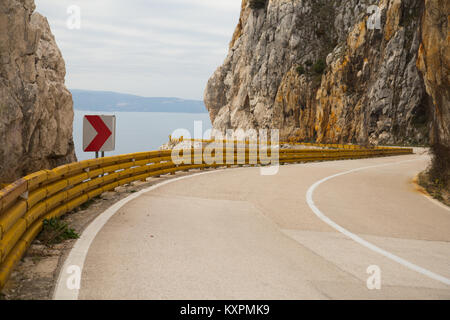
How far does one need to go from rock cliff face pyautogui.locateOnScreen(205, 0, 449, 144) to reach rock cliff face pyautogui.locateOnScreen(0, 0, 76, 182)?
113 ft

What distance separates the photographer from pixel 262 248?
6.27 metres

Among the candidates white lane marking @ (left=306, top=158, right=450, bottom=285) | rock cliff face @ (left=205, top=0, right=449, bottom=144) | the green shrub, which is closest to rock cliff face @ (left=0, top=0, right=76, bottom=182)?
white lane marking @ (left=306, top=158, right=450, bottom=285)

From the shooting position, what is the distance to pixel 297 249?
20.7 ft

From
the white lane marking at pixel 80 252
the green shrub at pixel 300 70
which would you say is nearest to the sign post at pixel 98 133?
the white lane marking at pixel 80 252

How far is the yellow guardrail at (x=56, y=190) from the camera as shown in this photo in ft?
15.7

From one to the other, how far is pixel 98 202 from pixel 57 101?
24.0ft

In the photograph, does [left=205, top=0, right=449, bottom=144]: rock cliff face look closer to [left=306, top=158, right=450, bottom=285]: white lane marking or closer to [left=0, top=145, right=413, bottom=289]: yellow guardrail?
[left=0, top=145, right=413, bottom=289]: yellow guardrail

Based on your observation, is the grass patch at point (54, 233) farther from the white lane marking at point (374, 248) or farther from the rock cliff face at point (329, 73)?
the rock cliff face at point (329, 73)

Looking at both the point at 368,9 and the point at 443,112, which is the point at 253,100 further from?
the point at 443,112

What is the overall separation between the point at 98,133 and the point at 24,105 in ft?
11.5

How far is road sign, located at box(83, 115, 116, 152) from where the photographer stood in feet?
33.3

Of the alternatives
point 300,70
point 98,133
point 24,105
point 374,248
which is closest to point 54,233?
point 98,133
